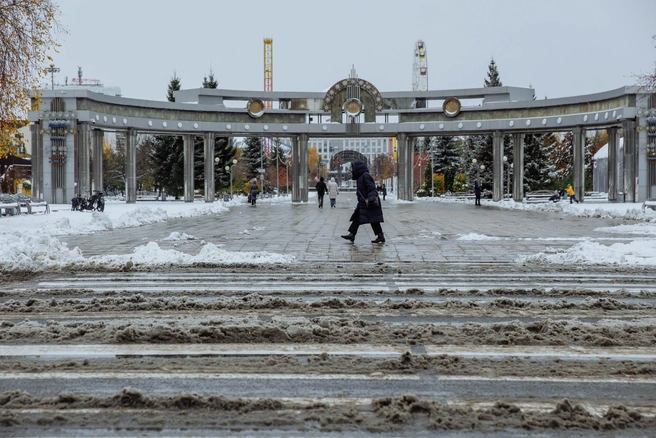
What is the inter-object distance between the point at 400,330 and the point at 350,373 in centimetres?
139

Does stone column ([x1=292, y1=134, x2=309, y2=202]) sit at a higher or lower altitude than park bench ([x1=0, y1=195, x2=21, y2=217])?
higher

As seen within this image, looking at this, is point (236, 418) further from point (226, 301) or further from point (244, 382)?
point (226, 301)

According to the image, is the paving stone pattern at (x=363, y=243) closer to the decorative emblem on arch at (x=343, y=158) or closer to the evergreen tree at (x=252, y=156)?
the evergreen tree at (x=252, y=156)

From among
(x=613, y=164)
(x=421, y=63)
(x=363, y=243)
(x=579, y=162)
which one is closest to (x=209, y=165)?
(x=579, y=162)

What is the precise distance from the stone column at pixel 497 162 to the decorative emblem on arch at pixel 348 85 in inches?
362

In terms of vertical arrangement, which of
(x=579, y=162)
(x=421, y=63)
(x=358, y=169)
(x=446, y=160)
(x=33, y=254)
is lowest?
(x=33, y=254)

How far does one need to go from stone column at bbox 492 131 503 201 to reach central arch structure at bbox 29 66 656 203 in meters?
0.08

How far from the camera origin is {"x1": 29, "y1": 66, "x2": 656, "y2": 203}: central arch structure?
140 feet

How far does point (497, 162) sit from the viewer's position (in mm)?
52750

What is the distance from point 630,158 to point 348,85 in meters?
21.3

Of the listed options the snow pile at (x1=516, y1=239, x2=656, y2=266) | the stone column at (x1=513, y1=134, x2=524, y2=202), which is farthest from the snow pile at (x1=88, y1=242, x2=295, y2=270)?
the stone column at (x1=513, y1=134, x2=524, y2=202)

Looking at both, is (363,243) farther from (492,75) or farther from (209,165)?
(492,75)

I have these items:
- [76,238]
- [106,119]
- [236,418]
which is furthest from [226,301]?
[106,119]

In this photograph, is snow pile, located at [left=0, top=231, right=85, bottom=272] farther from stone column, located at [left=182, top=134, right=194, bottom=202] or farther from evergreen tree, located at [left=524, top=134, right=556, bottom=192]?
evergreen tree, located at [left=524, top=134, right=556, bottom=192]
